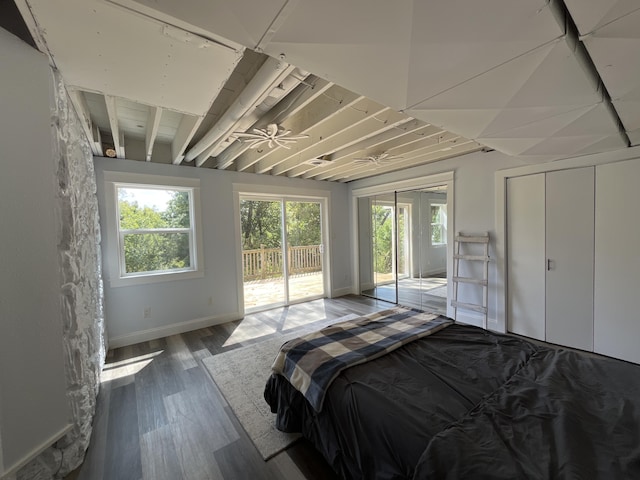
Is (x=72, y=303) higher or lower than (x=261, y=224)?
lower

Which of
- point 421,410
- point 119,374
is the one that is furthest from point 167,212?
point 421,410

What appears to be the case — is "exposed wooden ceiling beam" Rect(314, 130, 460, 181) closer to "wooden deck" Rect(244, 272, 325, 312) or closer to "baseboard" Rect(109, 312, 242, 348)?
"wooden deck" Rect(244, 272, 325, 312)

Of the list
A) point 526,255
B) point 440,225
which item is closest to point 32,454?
point 526,255

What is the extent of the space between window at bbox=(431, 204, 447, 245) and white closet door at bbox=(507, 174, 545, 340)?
878 mm

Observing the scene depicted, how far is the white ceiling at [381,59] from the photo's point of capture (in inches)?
37.4

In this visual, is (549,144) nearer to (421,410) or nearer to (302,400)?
(421,410)

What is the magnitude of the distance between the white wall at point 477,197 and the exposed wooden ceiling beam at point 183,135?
331 cm

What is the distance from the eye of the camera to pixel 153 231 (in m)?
3.45

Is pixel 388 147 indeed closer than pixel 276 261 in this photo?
Yes

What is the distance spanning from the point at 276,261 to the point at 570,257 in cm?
418

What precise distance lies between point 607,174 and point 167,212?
516 cm

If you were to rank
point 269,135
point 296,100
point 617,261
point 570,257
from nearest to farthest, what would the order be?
point 296,100 < point 269,135 < point 617,261 < point 570,257

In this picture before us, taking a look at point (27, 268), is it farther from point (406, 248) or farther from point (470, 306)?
point (406, 248)

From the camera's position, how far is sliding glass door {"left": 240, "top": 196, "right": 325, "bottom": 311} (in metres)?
4.58
